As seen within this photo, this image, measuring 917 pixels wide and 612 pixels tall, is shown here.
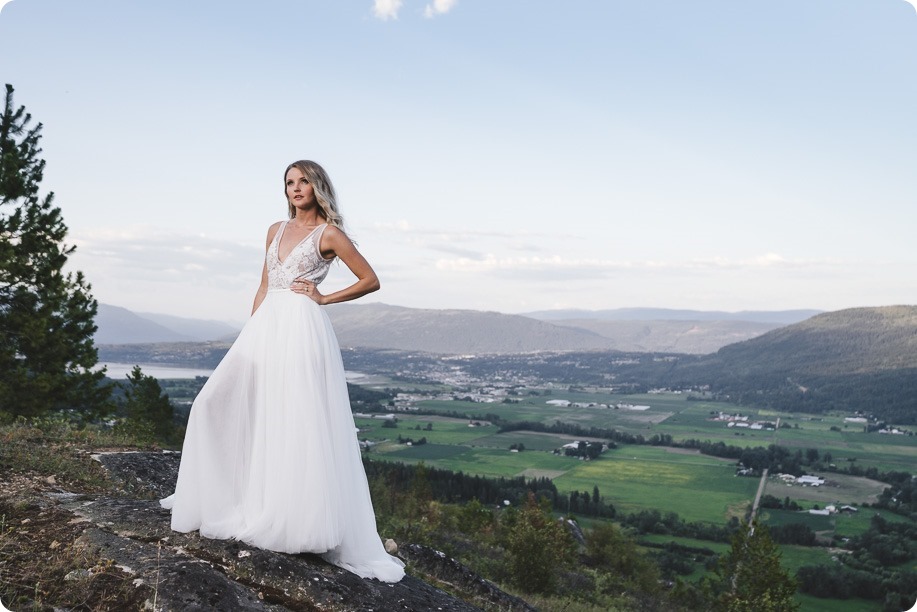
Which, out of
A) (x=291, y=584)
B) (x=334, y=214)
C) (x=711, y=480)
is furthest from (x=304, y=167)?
(x=711, y=480)

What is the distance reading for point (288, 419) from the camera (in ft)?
19.0

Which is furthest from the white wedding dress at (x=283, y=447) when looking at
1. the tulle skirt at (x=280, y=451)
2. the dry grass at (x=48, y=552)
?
the dry grass at (x=48, y=552)

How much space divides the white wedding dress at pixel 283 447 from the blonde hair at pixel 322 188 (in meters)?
0.17

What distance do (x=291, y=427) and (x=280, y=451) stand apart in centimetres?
22

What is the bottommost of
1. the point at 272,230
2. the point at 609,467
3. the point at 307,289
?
the point at 609,467

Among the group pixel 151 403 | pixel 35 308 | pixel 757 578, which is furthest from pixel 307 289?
pixel 757 578

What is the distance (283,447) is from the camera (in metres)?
5.76

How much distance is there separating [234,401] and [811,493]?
102 meters

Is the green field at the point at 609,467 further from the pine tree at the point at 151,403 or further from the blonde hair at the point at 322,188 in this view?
the blonde hair at the point at 322,188

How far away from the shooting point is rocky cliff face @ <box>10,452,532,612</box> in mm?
4820

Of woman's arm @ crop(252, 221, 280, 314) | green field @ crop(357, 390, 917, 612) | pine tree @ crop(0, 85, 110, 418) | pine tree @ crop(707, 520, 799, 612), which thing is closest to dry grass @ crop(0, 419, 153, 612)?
woman's arm @ crop(252, 221, 280, 314)

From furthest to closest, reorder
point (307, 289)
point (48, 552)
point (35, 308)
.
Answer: point (35, 308)
point (307, 289)
point (48, 552)

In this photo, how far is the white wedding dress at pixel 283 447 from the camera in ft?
18.6

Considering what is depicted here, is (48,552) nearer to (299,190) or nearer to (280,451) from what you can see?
(280,451)
